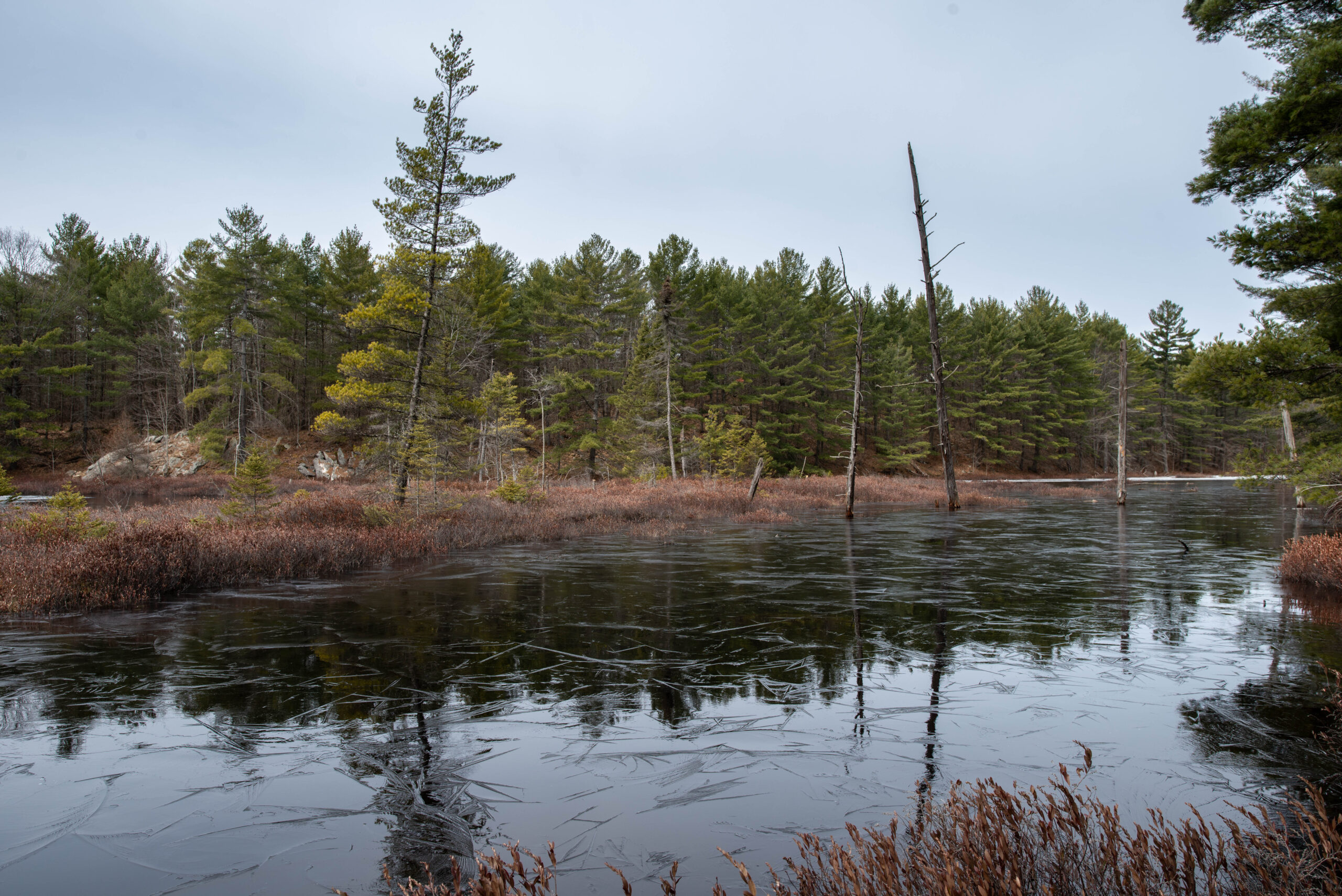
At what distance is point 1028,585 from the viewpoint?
10.7m

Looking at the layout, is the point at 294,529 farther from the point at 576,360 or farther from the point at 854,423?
the point at 576,360

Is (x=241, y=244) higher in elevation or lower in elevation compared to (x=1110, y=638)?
higher

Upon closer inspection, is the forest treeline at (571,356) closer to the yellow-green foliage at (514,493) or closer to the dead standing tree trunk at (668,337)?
the dead standing tree trunk at (668,337)

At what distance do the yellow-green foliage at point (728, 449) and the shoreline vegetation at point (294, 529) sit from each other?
315 cm

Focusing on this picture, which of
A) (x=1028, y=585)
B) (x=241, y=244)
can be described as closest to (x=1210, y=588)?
(x=1028, y=585)

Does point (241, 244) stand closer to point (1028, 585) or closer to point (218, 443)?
point (218, 443)

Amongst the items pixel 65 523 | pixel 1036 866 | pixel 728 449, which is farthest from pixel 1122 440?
pixel 65 523

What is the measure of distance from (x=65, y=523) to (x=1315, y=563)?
2040cm

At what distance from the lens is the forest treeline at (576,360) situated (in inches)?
1453

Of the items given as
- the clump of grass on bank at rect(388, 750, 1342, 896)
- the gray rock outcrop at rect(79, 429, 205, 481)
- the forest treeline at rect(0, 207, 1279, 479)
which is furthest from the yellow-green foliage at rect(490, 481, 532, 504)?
the gray rock outcrop at rect(79, 429, 205, 481)

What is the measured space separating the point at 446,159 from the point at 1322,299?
19.2 metres

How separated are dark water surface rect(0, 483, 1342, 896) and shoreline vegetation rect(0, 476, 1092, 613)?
3.65 ft

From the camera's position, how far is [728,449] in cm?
3356

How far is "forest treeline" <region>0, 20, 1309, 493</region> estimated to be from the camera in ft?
121
